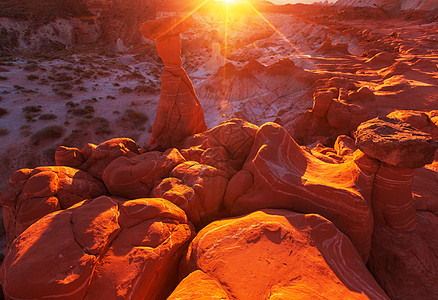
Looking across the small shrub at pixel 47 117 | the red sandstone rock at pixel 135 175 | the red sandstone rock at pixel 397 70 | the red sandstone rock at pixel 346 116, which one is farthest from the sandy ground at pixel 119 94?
the red sandstone rock at pixel 135 175

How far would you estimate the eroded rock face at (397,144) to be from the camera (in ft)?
10.8

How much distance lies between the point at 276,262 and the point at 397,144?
2786 millimetres

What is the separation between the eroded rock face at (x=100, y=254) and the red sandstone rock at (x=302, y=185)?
1700mm

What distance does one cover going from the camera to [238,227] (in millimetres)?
3564

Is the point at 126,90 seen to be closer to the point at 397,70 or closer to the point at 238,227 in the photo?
the point at 238,227

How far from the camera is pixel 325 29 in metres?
36.8

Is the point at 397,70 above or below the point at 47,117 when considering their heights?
above

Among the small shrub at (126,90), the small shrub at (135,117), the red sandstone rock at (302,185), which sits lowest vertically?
the small shrub at (135,117)

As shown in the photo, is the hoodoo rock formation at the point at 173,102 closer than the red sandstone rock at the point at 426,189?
No

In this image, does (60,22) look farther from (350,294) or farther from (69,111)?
(350,294)

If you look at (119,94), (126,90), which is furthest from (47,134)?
(126,90)

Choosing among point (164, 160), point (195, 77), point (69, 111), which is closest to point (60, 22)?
point (195, 77)

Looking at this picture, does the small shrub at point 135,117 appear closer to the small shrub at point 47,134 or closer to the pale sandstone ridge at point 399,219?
the small shrub at point 47,134

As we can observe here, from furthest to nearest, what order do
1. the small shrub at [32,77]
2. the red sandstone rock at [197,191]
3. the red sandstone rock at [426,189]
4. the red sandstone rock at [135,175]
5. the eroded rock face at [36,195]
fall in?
the small shrub at [32,77] → the red sandstone rock at [135,175] → the red sandstone rock at [426,189] → the red sandstone rock at [197,191] → the eroded rock face at [36,195]
